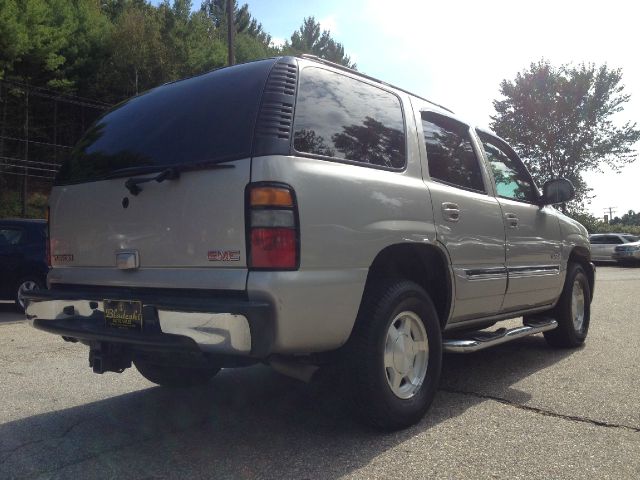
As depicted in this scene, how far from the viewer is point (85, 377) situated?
4727 mm

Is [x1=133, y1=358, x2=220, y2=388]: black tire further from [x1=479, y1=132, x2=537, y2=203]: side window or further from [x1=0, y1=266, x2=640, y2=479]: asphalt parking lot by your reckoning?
[x1=479, y1=132, x2=537, y2=203]: side window

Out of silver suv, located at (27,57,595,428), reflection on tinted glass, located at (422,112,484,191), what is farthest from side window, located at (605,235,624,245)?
silver suv, located at (27,57,595,428)

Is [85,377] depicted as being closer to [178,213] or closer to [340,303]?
[178,213]

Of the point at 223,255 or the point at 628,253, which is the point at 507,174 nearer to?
Answer: the point at 223,255

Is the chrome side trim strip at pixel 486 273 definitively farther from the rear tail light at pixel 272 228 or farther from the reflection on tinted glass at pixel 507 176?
the rear tail light at pixel 272 228

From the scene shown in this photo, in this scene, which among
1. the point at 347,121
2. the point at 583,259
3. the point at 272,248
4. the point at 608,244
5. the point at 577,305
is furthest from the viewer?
the point at 608,244

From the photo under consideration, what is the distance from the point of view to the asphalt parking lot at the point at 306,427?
287 cm

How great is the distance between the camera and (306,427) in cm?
346

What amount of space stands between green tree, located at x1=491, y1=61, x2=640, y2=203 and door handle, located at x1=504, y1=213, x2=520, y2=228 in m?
31.0

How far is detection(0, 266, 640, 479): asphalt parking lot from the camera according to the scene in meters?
2.87

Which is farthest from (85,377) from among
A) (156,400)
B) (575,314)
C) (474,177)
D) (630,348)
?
(630,348)

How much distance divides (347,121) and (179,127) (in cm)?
92

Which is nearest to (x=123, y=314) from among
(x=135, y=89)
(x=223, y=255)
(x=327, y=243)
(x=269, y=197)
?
(x=223, y=255)

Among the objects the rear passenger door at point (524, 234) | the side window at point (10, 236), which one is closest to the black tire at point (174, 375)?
the rear passenger door at point (524, 234)
